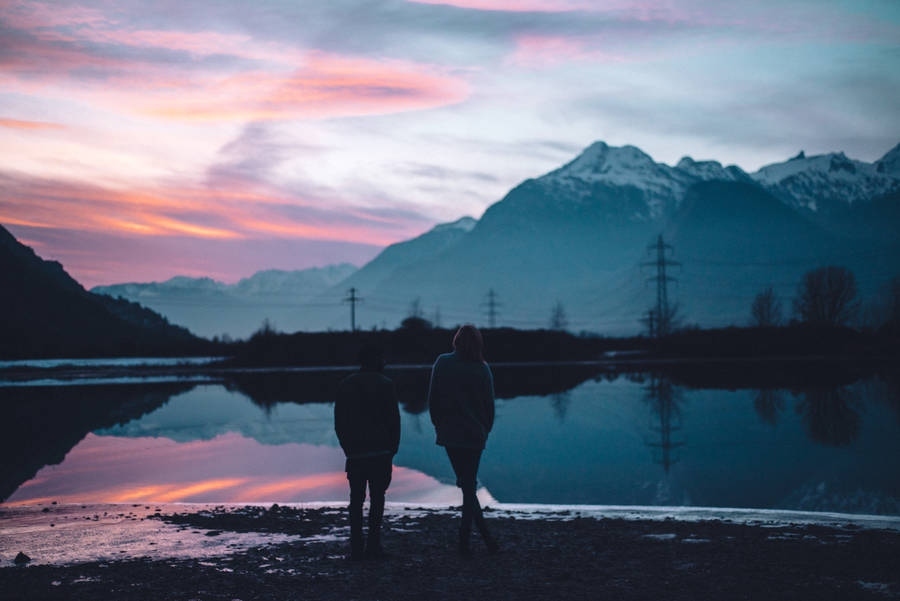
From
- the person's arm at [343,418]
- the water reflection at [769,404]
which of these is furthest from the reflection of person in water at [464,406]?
the water reflection at [769,404]

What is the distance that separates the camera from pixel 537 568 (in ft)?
31.4

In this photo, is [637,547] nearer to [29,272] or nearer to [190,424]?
[190,424]

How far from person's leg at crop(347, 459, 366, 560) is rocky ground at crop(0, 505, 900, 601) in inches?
9.9

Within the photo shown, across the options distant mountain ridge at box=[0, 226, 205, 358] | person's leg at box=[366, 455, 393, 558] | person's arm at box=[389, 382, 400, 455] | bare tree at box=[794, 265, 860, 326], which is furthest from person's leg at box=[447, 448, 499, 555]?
bare tree at box=[794, 265, 860, 326]

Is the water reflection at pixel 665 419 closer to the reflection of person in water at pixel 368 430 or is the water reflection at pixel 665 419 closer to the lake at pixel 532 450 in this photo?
the lake at pixel 532 450

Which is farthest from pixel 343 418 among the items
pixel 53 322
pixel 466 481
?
pixel 53 322

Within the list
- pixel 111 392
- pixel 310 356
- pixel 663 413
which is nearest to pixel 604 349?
Result: pixel 310 356

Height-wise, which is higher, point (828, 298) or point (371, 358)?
point (828, 298)

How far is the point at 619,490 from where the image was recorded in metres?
16.2

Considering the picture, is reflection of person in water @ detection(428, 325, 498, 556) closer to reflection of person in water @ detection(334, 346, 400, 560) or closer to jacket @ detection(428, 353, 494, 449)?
jacket @ detection(428, 353, 494, 449)

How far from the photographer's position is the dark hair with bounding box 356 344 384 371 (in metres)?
10.7

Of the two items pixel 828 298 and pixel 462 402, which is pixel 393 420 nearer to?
pixel 462 402

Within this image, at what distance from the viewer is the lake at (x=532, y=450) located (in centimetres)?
1617

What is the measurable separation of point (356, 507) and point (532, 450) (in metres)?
12.6
